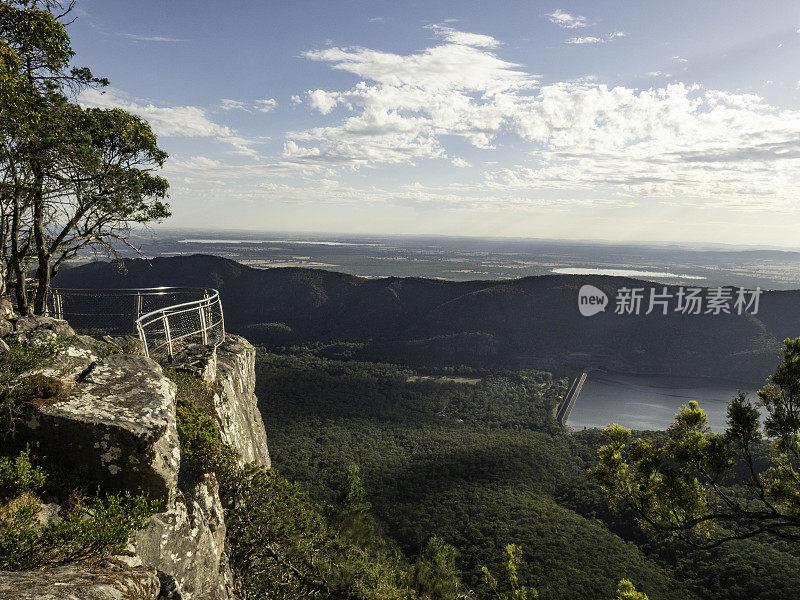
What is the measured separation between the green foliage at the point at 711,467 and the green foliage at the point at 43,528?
872 centimetres

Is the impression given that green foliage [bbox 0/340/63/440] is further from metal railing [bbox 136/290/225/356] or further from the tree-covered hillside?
the tree-covered hillside

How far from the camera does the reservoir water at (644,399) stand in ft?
302

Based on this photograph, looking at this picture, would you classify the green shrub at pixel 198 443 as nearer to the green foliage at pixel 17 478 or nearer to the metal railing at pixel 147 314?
the metal railing at pixel 147 314

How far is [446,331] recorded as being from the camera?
132m

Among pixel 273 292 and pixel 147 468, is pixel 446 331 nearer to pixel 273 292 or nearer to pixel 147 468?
pixel 273 292

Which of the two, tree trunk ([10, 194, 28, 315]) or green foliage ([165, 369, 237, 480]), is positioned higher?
tree trunk ([10, 194, 28, 315])

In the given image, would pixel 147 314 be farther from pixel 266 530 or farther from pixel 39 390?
pixel 266 530

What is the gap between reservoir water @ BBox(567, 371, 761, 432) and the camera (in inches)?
3622

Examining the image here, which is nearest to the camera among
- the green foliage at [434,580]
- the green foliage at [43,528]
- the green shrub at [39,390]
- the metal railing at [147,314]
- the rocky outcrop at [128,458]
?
the green foliage at [43,528]

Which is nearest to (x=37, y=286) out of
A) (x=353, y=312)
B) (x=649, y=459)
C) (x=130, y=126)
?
(x=130, y=126)

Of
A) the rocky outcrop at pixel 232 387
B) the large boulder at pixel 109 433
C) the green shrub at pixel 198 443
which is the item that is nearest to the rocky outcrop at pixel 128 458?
the large boulder at pixel 109 433

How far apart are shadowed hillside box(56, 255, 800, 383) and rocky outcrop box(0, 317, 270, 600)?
10792 centimetres

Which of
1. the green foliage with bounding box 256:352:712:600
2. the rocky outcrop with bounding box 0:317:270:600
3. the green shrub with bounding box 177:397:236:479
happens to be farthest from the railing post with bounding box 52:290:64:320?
the green foliage with bounding box 256:352:712:600

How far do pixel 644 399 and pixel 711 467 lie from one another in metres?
116
